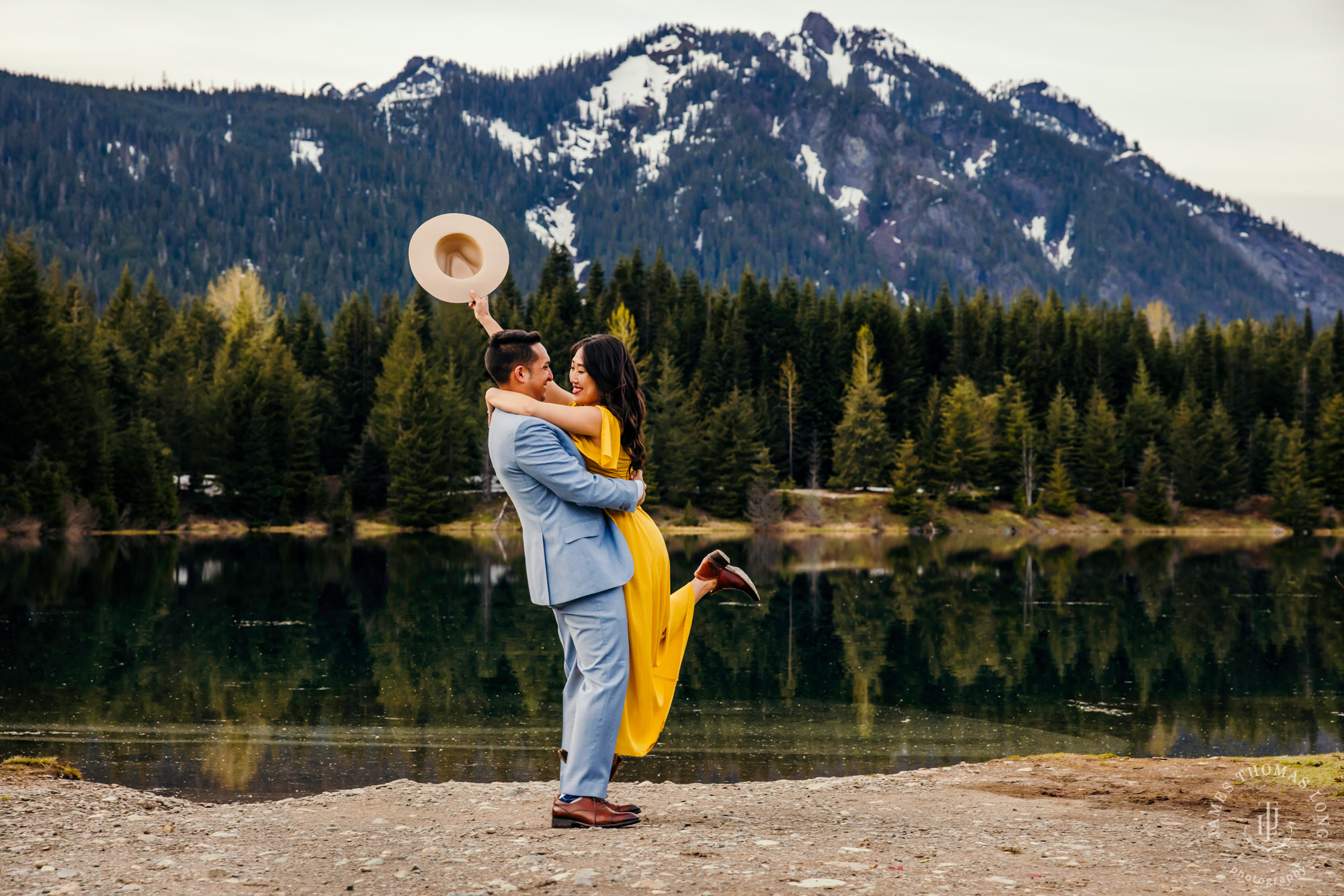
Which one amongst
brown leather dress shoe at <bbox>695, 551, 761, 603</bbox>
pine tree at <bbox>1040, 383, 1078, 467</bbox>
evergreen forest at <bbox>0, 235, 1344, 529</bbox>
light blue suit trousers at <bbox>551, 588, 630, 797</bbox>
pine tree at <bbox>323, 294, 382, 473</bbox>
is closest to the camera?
light blue suit trousers at <bbox>551, 588, 630, 797</bbox>

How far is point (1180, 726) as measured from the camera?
1669 centimetres

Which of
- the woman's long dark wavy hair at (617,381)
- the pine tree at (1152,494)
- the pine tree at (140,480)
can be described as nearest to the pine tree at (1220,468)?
the pine tree at (1152,494)

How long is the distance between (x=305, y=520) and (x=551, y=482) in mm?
64130

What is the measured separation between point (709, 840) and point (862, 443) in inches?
2818

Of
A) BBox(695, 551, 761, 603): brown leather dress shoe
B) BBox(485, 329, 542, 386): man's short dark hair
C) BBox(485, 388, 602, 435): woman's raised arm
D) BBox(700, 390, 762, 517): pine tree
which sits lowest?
BBox(695, 551, 761, 603): brown leather dress shoe

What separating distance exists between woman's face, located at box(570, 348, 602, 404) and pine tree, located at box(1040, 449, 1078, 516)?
7391 cm

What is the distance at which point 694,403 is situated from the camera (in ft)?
256

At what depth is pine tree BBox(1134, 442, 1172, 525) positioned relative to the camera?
252 feet

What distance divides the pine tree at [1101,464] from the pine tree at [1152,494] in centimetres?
150

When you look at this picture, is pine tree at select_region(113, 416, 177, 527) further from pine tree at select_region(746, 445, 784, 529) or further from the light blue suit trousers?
the light blue suit trousers

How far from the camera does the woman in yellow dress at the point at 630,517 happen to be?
7.34m

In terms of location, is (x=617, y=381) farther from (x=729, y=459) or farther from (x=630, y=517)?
(x=729, y=459)

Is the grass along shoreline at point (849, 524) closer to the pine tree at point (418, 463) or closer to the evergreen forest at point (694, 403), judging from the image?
the evergreen forest at point (694, 403)

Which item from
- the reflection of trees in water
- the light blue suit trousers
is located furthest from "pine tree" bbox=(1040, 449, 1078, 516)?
the light blue suit trousers
